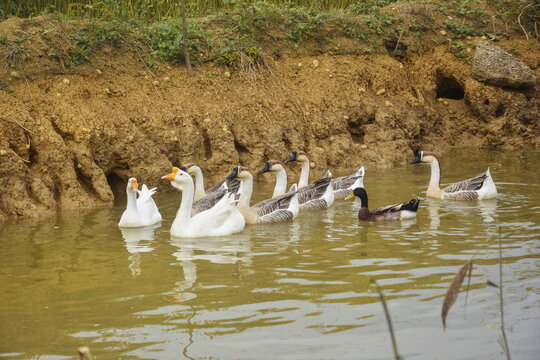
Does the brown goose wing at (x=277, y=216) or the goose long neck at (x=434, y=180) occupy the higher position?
the goose long neck at (x=434, y=180)

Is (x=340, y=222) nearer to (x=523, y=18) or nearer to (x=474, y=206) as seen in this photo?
(x=474, y=206)

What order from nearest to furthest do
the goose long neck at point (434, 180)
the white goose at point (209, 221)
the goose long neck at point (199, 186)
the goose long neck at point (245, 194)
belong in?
the white goose at point (209, 221)
the goose long neck at point (245, 194)
the goose long neck at point (434, 180)
the goose long neck at point (199, 186)

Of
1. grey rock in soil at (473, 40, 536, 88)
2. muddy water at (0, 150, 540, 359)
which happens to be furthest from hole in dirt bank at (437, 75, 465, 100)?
muddy water at (0, 150, 540, 359)

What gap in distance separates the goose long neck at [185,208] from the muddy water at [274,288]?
353 millimetres

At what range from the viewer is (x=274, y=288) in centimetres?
730

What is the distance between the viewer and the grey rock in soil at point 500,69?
1903 centimetres

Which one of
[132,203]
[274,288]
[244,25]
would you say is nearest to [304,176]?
[132,203]

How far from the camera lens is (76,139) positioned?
13430mm

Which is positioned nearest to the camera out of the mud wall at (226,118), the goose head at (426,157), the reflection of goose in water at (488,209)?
the reflection of goose in water at (488,209)

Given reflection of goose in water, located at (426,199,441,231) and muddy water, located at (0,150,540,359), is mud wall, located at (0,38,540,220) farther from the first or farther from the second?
reflection of goose in water, located at (426,199,441,231)

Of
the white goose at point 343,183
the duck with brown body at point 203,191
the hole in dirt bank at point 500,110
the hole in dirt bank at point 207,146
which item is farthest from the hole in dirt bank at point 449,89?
the duck with brown body at point 203,191

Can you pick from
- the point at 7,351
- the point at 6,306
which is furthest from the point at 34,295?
the point at 7,351

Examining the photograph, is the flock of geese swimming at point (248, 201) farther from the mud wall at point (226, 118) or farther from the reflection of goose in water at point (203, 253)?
the mud wall at point (226, 118)

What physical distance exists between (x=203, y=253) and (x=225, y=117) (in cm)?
677
